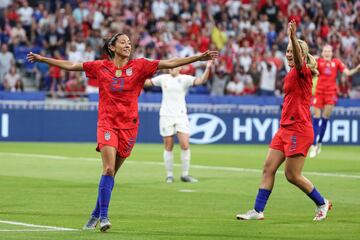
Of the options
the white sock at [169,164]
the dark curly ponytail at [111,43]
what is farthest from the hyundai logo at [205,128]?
the dark curly ponytail at [111,43]

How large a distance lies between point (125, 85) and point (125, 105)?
0.24 m

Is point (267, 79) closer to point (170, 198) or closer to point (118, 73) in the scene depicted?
point (170, 198)

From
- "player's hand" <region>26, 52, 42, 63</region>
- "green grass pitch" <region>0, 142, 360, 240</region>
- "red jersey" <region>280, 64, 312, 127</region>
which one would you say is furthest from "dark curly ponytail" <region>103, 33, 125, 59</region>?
"red jersey" <region>280, 64, 312, 127</region>

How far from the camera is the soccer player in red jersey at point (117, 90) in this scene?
12.6m

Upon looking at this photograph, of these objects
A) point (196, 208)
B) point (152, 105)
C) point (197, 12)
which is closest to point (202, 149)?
point (152, 105)

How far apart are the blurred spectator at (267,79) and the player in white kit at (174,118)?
1502cm

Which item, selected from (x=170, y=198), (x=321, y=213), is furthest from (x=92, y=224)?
(x=170, y=198)

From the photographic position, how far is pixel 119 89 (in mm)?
12781

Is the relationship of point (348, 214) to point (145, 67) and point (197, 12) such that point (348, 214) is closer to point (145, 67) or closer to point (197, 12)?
point (145, 67)

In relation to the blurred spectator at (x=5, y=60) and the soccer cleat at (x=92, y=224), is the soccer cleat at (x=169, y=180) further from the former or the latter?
the blurred spectator at (x=5, y=60)

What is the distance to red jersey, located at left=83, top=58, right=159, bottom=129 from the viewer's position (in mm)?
12750

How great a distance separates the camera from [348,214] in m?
14.6

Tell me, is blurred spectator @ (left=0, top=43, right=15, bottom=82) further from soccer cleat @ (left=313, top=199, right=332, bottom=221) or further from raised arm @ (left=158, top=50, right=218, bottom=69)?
raised arm @ (left=158, top=50, right=218, bottom=69)

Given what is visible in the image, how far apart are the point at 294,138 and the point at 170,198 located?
3.90 meters
